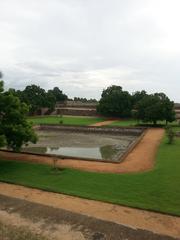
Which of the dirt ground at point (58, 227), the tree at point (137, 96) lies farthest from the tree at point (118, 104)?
the dirt ground at point (58, 227)

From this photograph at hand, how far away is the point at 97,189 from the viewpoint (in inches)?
429

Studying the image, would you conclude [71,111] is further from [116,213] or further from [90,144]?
[116,213]

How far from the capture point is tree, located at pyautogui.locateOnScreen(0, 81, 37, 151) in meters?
14.3

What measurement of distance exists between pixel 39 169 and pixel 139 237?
25.5 ft

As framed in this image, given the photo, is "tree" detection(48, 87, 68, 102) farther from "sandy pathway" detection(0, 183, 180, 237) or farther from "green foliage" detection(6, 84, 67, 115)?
"sandy pathway" detection(0, 183, 180, 237)

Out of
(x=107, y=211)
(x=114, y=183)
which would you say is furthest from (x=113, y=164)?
(x=107, y=211)

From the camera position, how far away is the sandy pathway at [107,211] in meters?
7.79

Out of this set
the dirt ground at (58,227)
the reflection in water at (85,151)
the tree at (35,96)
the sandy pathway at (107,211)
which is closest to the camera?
the dirt ground at (58,227)

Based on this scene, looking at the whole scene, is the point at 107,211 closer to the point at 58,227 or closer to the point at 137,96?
the point at 58,227

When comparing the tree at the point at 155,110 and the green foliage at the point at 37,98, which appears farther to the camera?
the green foliage at the point at 37,98

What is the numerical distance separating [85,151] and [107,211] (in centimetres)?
1281

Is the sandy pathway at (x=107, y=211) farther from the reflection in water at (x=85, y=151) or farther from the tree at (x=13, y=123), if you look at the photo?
the reflection in water at (x=85, y=151)

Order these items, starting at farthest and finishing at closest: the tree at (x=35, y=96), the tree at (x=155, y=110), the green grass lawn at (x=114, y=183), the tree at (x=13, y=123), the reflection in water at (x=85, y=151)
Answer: the tree at (x=35, y=96), the tree at (x=155, y=110), the reflection in water at (x=85, y=151), the tree at (x=13, y=123), the green grass lawn at (x=114, y=183)

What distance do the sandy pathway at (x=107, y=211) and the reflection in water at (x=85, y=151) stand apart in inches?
359
